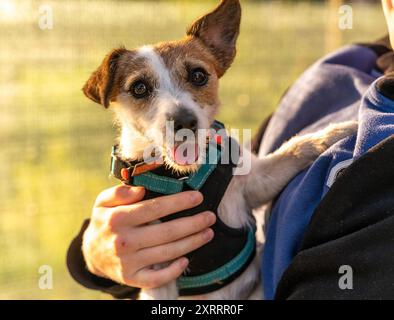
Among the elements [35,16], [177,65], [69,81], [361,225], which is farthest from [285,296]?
[69,81]

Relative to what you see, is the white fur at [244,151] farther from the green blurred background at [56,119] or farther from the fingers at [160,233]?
the green blurred background at [56,119]

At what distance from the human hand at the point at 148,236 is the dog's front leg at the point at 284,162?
0.96 feet

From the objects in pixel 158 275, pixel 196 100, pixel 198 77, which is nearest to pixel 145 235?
pixel 158 275

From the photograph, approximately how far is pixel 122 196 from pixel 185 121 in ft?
1.28

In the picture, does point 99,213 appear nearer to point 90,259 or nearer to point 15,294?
point 90,259

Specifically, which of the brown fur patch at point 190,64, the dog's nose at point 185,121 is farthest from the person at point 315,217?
the brown fur patch at point 190,64

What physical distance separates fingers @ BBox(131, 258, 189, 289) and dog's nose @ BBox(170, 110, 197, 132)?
52cm

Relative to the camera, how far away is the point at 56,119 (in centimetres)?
682

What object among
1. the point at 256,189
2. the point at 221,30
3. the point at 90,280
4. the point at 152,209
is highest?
the point at 221,30

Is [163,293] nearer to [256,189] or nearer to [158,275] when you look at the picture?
[158,275]

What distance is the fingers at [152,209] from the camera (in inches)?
83.2

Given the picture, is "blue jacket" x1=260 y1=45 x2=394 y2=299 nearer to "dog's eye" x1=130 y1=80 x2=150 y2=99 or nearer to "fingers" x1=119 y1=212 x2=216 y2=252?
"fingers" x1=119 y1=212 x2=216 y2=252

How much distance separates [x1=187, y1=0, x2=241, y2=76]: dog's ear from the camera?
233 cm

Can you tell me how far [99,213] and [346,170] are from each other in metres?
1.06
